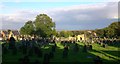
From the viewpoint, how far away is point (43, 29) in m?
79.3

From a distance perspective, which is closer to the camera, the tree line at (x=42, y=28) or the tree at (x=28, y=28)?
the tree line at (x=42, y=28)

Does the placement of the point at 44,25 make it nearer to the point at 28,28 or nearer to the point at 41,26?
the point at 41,26

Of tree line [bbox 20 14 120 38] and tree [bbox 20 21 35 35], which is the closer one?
tree line [bbox 20 14 120 38]

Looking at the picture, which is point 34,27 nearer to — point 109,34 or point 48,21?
point 48,21

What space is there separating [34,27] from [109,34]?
2656cm

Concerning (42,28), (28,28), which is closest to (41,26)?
(42,28)

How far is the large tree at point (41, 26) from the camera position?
7944 cm

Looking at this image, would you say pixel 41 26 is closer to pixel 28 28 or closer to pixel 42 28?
pixel 42 28

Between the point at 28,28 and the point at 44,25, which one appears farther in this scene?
the point at 28,28

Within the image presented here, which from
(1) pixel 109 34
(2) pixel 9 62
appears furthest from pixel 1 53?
(1) pixel 109 34

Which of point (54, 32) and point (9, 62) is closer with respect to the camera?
A: point (9, 62)

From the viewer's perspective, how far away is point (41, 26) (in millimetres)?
79875

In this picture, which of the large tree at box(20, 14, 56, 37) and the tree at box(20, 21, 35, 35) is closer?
the large tree at box(20, 14, 56, 37)

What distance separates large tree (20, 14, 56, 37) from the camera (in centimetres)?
7944
